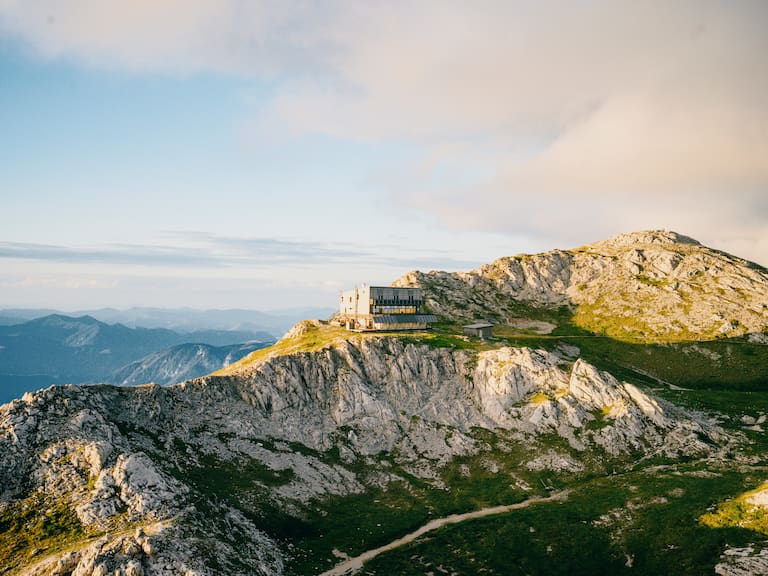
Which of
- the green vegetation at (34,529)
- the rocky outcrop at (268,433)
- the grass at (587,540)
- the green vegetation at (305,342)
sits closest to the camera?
the green vegetation at (34,529)

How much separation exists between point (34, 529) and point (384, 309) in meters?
101

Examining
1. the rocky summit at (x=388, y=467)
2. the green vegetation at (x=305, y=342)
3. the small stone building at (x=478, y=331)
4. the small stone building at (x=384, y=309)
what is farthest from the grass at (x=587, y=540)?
the small stone building at (x=384, y=309)

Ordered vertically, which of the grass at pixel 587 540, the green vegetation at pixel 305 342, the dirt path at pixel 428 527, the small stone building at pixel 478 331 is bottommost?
the dirt path at pixel 428 527

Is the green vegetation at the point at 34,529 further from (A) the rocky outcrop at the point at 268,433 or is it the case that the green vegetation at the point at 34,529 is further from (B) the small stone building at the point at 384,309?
(B) the small stone building at the point at 384,309

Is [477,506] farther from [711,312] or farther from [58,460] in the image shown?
[711,312]

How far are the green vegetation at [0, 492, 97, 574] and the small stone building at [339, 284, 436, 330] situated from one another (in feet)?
298

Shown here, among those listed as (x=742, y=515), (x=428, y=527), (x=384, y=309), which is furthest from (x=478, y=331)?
(x=742, y=515)

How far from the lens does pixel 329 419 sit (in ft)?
367

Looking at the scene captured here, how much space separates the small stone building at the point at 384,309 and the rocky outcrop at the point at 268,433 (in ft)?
48.7

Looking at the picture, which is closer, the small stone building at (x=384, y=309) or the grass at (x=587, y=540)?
the grass at (x=587, y=540)

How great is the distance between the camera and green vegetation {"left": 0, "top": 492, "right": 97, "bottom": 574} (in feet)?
185

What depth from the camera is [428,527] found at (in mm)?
80938

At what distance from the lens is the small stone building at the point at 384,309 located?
145375mm

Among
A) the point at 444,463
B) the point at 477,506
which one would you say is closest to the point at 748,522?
the point at 477,506
